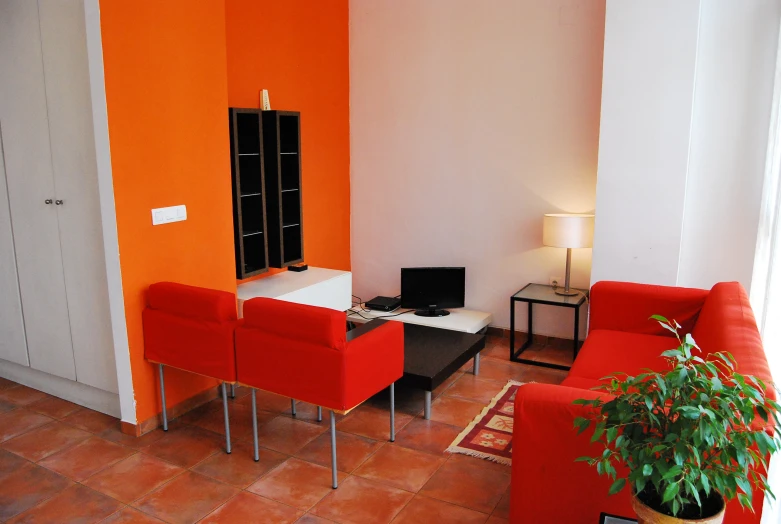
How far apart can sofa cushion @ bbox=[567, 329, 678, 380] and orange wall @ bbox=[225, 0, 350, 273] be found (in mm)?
2551

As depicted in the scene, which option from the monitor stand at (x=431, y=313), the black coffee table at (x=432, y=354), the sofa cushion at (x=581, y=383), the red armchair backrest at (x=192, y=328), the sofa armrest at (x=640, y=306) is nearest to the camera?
the sofa cushion at (x=581, y=383)

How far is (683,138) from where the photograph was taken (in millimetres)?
3994

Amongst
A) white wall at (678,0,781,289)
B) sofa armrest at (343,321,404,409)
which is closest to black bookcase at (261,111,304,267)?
sofa armrest at (343,321,404,409)

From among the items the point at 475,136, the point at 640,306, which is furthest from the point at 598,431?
the point at 475,136

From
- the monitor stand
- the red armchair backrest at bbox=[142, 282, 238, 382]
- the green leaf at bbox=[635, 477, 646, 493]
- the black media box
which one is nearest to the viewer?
the green leaf at bbox=[635, 477, 646, 493]

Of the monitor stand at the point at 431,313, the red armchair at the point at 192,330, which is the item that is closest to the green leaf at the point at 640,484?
the red armchair at the point at 192,330

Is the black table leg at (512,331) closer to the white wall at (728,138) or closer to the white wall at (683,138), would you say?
the white wall at (683,138)

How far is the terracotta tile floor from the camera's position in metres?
2.86

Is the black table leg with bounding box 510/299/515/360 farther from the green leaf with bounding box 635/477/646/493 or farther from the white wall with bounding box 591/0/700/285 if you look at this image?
the green leaf with bounding box 635/477/646/493

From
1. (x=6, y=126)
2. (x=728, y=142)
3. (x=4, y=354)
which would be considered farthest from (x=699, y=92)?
(x=4, y=354)

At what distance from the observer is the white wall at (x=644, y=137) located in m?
3.95

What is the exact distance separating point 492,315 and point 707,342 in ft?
7.97

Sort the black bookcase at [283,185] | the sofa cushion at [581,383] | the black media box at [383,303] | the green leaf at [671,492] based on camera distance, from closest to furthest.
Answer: the green leaf at [671,492] < the sofa cushion at [581,383] < the black bookcase at [283,185] < the black media box at [383,303]

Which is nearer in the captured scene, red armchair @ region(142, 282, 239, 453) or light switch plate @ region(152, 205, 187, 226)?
red armchair @ region(142, 282, 239, 453)
